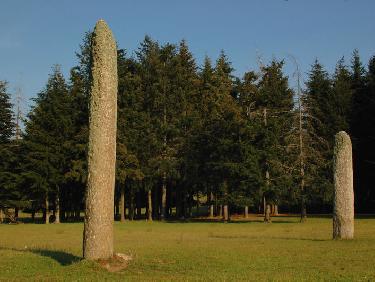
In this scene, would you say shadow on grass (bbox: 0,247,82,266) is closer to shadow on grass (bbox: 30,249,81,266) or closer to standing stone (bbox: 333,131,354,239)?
shadow on grass (bbox: 30,249,81,266)

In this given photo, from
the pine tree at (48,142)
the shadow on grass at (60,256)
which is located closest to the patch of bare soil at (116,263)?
the shadow on grass at (60,256)

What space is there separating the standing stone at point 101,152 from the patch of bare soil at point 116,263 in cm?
20

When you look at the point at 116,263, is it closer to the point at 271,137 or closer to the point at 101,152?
the point at 101,152

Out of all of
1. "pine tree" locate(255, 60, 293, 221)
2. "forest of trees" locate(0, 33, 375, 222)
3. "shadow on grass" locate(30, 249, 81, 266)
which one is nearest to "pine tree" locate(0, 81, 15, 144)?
"forest of trees" locate(0, 33, 375, 222)

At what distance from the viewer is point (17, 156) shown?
56562 mm

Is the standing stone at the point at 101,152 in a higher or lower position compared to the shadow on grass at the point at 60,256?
higher

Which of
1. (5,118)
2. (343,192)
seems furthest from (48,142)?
(343,192)

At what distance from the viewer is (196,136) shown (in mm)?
53719

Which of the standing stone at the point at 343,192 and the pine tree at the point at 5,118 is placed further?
the pine tree at the point at 5,118

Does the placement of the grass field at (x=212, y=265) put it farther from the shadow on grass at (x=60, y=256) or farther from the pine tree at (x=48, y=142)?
the pine tree at (x=48, y=142)

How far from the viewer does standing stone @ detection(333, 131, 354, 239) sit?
→ 23797mm

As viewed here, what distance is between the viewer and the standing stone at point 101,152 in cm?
1505

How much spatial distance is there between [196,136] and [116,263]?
129 feet

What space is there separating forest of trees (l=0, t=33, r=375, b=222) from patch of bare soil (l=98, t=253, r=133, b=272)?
32385 mm
